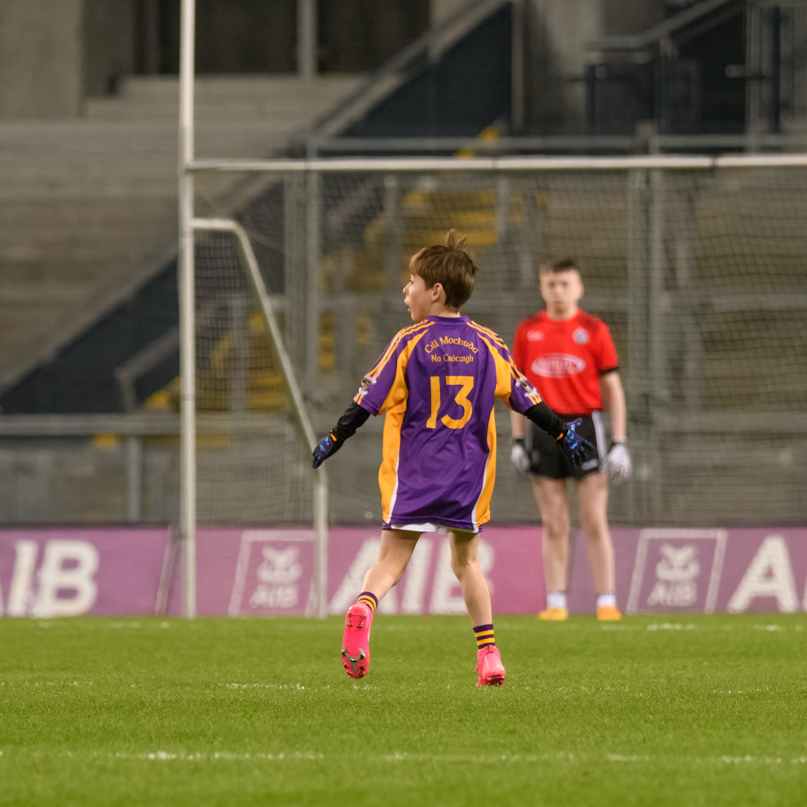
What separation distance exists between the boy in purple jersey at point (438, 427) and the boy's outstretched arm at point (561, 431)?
3cm

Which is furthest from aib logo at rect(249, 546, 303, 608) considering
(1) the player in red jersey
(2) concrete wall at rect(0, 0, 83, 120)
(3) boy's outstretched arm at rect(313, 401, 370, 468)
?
(2) concrete wall at rect(0, 0, 83, 120)

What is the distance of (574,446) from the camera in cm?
493

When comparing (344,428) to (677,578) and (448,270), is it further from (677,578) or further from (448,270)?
(677,578)

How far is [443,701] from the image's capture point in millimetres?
4281

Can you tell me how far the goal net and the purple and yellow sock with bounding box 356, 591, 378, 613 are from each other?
557 centimetres

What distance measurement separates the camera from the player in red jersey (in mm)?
7387

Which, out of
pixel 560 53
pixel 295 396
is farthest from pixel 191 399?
pixel 560 53

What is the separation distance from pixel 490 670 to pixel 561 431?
2.79ft

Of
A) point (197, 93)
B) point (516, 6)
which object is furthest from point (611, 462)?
point (197, 93)

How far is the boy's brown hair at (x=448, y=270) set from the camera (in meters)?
4.77

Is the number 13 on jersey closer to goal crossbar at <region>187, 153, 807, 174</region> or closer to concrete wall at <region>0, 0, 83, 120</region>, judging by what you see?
goal crossbar at <region>187, 153, 807, 174</region>

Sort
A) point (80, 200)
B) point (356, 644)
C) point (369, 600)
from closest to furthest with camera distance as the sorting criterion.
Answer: point (356, 644) → point (369, 600) → point (80, 200)

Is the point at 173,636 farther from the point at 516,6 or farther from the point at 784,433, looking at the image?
the point at 516,6

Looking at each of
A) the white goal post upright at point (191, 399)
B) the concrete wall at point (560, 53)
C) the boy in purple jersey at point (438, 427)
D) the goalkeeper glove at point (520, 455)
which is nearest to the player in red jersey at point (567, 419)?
the goalkeeper glove at point (520, 455)
